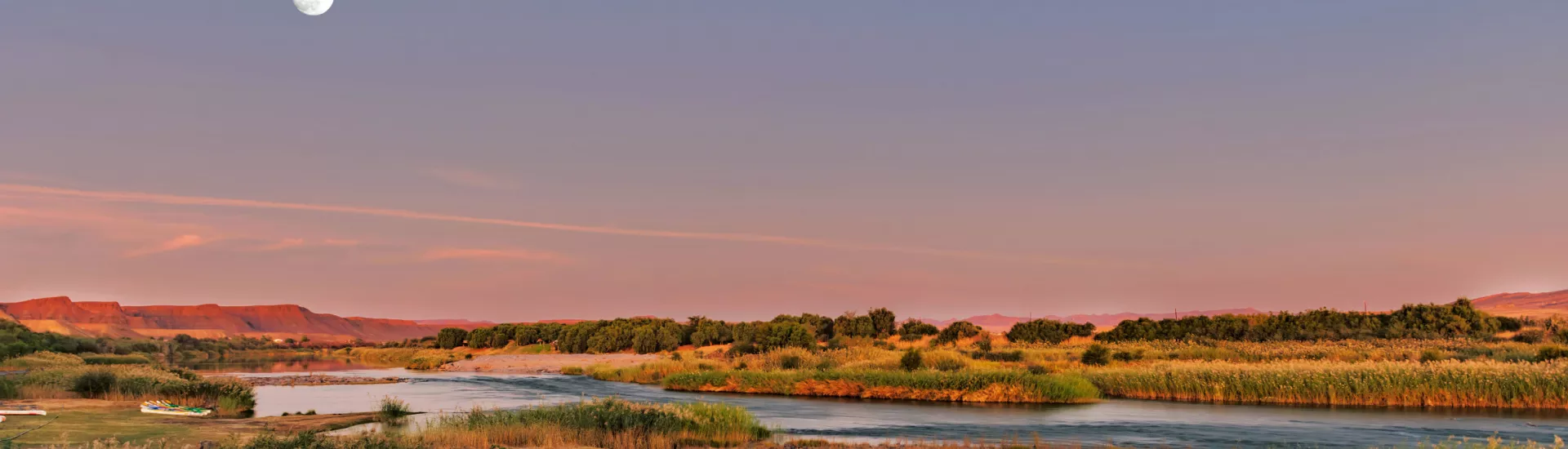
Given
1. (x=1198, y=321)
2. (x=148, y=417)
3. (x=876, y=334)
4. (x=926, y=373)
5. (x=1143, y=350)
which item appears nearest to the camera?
(x=148, y=417)

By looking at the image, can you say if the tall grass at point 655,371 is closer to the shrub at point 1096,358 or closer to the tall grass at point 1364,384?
the shrub at point 1096,358

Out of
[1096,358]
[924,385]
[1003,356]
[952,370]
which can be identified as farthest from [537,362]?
[924,385]

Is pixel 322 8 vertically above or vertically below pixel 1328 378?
above

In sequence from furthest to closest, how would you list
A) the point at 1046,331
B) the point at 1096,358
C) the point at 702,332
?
the point at 702,332, the point at 1046,331, the point at 1096,358

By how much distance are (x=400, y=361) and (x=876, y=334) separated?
173ft

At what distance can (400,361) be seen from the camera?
10338cm

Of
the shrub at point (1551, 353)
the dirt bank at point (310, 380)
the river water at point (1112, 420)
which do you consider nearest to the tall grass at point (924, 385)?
the river water at point (1112, 420)

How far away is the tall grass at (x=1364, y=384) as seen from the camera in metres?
30.5

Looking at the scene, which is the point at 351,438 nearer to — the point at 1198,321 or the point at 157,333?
the point at 1198,321

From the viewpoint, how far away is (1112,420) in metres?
28.8

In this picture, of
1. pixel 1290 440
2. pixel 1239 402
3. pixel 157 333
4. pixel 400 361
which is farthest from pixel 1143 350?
pixel 157 333

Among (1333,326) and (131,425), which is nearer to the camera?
(131,425)

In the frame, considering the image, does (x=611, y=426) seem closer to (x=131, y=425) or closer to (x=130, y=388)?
(x=131, y=425)

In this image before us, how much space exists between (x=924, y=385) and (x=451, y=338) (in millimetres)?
106431
